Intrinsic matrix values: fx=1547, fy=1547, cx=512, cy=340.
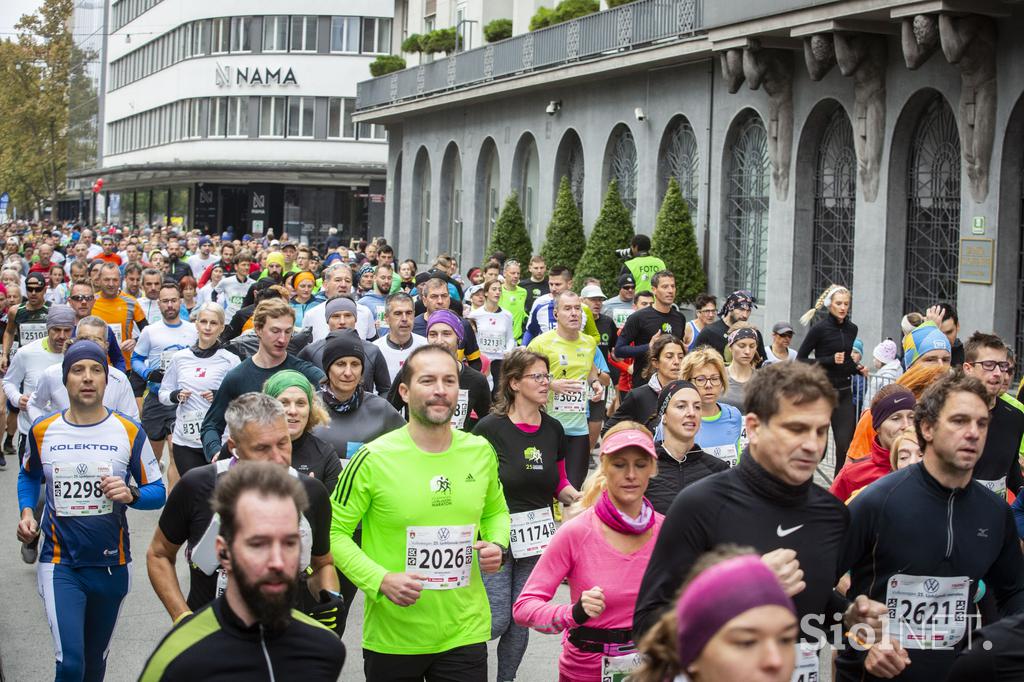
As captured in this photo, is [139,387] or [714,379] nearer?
[714,379]

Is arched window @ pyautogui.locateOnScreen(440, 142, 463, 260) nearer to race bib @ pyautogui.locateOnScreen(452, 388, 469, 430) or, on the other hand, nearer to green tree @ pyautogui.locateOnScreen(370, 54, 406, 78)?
green tree @ pyautogui.locateOnScreen(370, 54, 406, 78)

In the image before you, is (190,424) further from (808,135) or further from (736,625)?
(808,135)

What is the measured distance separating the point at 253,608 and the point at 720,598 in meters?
1.38

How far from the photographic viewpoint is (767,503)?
15.3ft

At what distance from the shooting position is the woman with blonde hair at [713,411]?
8.91m

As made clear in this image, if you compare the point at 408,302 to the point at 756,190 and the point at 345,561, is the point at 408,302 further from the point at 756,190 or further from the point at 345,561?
the point at 756,190

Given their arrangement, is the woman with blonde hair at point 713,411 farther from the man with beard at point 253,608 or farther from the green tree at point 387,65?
the green tree at point 387,65

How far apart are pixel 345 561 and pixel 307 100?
196ft

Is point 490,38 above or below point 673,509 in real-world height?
above

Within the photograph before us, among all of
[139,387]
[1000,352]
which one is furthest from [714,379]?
[139,387]

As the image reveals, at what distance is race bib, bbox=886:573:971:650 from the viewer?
17.7 feet

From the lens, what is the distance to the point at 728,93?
986 inches

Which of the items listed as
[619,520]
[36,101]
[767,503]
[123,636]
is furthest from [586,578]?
[36,101]

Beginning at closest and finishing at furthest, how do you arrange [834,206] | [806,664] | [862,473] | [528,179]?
[806,664] → [862,473] → [834,206] → [528,179]
